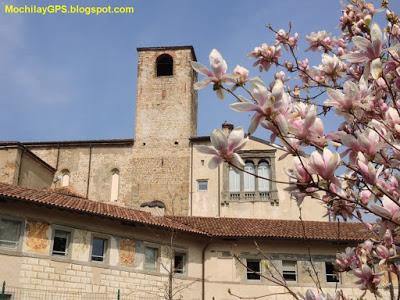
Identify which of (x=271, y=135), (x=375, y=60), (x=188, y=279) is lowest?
(x=271, y=135)

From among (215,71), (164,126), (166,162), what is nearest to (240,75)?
(215,71)

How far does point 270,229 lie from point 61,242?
359 inches

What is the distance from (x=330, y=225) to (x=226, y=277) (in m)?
6.07

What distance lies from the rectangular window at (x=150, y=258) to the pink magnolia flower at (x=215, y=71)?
19667 mm

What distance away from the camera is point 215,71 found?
2527 mm

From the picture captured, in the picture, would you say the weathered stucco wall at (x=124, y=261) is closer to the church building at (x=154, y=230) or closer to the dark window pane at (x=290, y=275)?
the church building at (x=154, y=230)

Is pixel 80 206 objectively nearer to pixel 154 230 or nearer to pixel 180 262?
pixel 154 230

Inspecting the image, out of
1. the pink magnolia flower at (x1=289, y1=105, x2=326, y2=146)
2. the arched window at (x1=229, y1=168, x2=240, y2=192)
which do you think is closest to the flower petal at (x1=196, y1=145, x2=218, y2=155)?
the pink magnolia flower at (x1=289, y1=105, x2=326, y2=146)

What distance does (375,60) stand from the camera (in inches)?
89.5

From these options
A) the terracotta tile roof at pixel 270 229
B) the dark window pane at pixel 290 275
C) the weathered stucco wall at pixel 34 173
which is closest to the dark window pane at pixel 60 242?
the terracotta tile roof at pixel 270 229

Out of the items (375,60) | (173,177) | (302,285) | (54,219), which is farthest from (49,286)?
(375,60)

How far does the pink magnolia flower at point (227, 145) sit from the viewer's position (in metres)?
2.38

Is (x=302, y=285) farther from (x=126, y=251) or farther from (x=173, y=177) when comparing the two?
(x=173, y=177)

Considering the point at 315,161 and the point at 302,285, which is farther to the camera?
the point at 302,285
